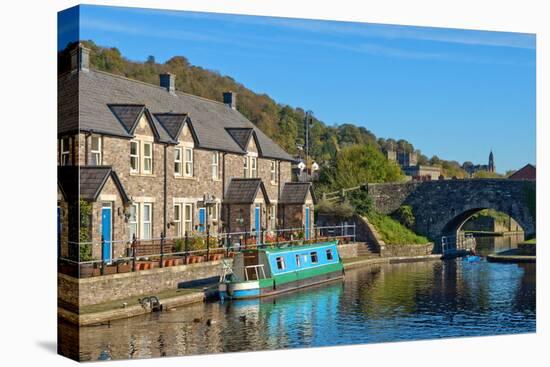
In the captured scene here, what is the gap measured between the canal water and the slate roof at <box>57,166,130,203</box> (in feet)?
7.32

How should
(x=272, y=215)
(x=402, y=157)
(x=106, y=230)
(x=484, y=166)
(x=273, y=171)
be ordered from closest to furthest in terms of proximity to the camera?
(x=106, y=230) < (x=272, y=215) < (x=273, y=171) < (x=484, y=166) < (x=402, y=157)

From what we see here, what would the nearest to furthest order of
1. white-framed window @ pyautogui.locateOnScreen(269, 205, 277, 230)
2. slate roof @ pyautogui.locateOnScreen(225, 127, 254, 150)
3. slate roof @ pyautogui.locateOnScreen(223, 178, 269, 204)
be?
slate roof @ pyautogui.locateOnScreen(223, 178, 269, 204), white-framed window @ pyautogui.locateOnScreen(269, 205, 277, 230), slate roof @ pyautogui.locateOnScreen(225, 127, 254, 150)

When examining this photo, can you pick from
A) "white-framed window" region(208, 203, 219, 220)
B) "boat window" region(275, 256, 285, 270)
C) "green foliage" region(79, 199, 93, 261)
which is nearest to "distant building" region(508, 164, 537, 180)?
"boat window" region(275, 256, 285, 270)

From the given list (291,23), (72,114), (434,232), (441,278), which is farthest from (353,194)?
(72,114)

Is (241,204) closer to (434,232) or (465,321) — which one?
(465,321)

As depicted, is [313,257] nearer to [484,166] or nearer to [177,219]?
[177,219]

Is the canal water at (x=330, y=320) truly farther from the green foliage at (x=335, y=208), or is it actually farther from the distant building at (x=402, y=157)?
the distant building at (x=402, y=157)

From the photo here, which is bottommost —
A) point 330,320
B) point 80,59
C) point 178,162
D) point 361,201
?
point 330,320

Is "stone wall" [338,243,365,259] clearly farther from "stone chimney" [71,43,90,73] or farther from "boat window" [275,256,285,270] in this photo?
"stone chimney" [71,43,90,73]

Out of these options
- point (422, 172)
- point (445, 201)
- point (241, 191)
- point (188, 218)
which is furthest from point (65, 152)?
point (445, 201)

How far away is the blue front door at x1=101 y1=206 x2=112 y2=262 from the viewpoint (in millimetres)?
16844

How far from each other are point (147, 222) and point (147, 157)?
4.60 ft

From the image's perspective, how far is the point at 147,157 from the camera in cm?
1905

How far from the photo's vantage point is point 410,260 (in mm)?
28219
